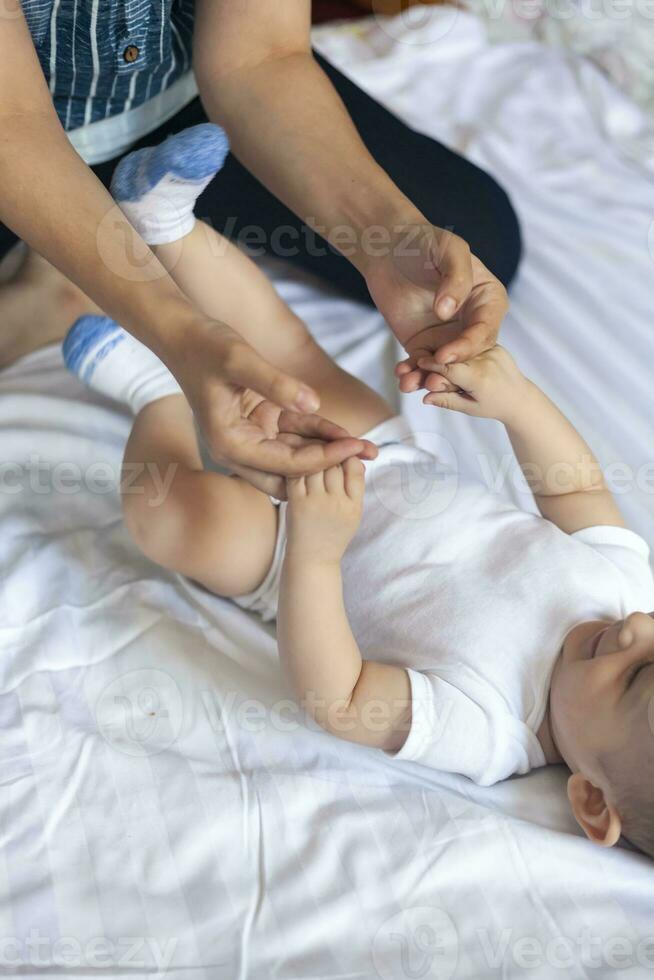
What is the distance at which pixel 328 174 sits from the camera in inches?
32.8

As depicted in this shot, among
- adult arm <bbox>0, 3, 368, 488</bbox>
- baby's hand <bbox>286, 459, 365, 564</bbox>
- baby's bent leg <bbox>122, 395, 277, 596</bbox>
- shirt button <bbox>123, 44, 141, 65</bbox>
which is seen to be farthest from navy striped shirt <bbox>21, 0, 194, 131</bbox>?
baby's hand <bbox>286, 459, 365, 564</bbox>

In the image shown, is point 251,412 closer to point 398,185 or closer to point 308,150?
point 308,150

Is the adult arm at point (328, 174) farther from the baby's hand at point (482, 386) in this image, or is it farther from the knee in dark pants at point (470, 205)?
the knee in dark pants at point (470, 205)

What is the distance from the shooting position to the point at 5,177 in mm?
673

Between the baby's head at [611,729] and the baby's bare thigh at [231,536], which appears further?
the baby's bare thigh at [231,536]

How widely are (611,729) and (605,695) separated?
2cm

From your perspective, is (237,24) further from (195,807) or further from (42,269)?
(195,807)

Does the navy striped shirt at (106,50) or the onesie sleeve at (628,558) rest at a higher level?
the navy striped shirt at (106,50)

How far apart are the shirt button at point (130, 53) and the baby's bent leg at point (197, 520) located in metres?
0.35

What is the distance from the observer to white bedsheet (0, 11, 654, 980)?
629 millimetres

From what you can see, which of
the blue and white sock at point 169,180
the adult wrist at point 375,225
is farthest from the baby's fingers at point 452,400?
the blue and white sock at point 169,180

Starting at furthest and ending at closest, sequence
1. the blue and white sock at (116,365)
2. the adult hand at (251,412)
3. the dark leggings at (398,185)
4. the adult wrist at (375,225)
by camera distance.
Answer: the dark leggings at (398,185) → the blue and white sock at (116,365) → the adult wrist at (375,225) → the adult hand at (251,412)

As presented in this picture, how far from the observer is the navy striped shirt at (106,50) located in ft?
2.75

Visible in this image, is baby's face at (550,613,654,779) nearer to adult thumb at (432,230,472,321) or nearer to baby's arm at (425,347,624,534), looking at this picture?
baby's arm at (425,347,624,534)
